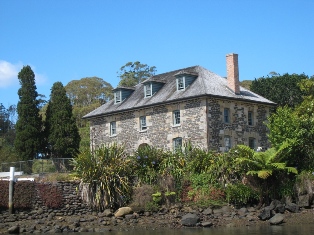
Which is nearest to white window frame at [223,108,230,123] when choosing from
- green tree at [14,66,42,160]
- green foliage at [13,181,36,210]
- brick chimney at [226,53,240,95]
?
brick chimney at [226,53,240,95]

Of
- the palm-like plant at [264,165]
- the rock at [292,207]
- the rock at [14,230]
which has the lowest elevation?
the rock at [14,230]

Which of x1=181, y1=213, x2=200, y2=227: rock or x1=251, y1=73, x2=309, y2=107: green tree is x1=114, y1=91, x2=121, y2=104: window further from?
→ x1=181, y1=213, x2=200, y2=227: rock

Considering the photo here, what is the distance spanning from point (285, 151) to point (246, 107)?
11.4m

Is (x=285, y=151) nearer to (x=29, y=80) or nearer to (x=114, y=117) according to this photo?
(x=114, y=117)

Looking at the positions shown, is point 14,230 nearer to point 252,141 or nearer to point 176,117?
point 176,117

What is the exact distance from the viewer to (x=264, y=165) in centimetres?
2719

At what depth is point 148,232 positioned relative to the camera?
22.9 m

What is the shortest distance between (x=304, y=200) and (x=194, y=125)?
37.8 feet

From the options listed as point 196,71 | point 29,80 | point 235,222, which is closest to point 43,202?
point 235,222

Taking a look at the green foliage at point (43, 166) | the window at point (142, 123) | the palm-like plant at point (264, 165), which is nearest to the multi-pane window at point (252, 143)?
the window at point (142, 123)

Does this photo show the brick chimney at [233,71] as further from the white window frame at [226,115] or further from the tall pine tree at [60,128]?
the tall pine tree at [60,128]

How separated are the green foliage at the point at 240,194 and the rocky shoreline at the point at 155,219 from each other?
23.9 inches

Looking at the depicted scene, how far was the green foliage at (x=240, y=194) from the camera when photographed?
90.0ft

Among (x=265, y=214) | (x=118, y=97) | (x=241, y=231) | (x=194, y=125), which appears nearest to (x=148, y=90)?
(x=118, y=97)
